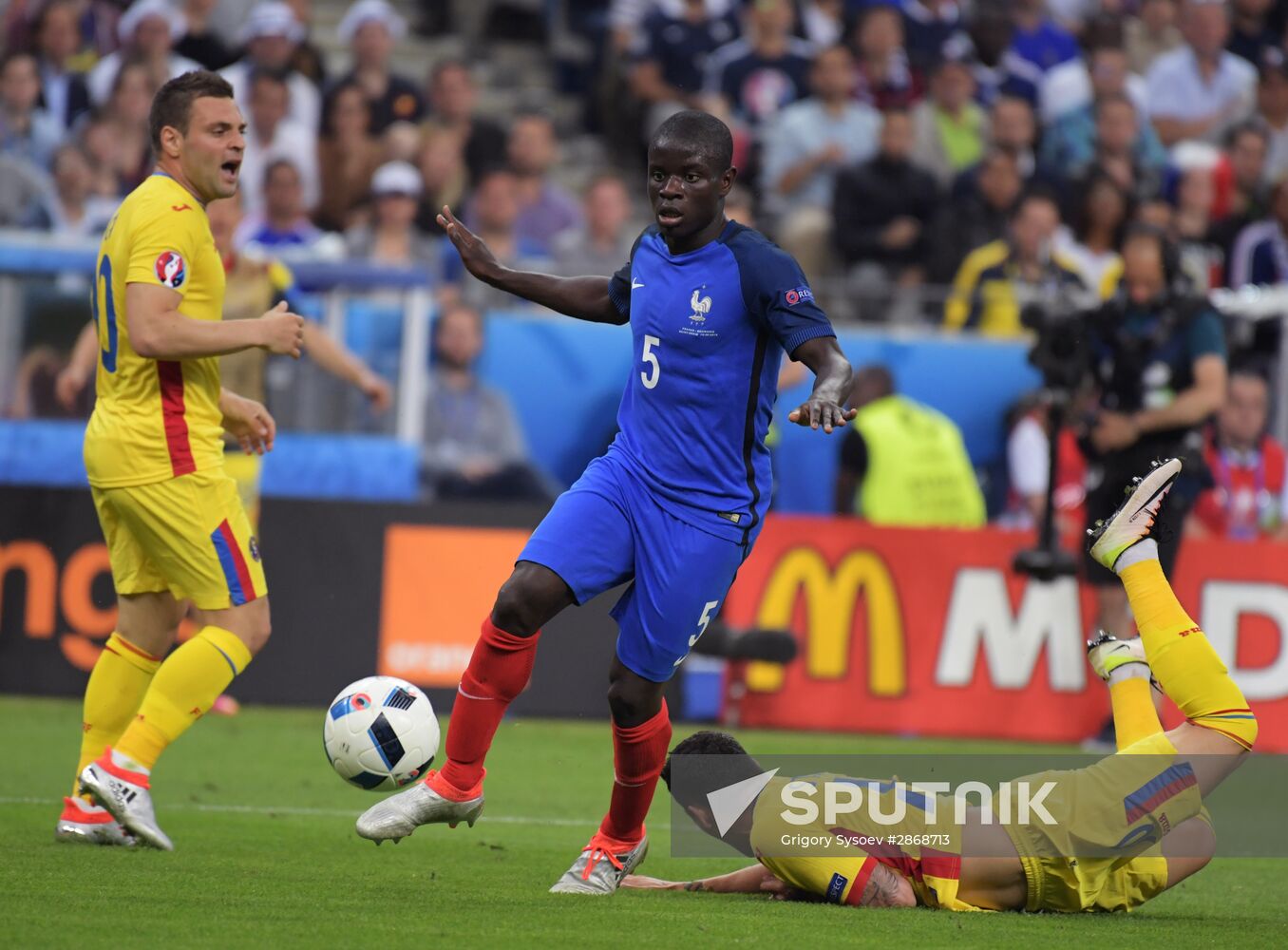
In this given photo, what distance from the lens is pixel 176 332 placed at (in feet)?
20.9

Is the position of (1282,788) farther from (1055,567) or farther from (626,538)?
(626,538)

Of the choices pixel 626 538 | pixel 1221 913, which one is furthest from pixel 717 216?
pixel 1221 913

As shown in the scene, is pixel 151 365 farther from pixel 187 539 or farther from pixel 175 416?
pixel 187 539

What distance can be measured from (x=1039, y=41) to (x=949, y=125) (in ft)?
7.48

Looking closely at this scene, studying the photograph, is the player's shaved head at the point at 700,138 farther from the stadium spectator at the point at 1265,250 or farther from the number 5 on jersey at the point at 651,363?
the stadium spectator at the point at 1265,250

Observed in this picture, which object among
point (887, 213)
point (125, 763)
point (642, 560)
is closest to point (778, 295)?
point (642, 560)

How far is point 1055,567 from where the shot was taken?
35.6ft

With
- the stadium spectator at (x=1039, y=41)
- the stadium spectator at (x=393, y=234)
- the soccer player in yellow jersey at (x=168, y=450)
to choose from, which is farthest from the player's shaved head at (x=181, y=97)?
the stadium spectator at (x=1039, y=41)

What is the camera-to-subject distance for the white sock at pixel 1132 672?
20.7ft

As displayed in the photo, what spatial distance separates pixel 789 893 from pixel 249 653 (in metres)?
2.13

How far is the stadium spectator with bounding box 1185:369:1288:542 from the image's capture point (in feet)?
42.1

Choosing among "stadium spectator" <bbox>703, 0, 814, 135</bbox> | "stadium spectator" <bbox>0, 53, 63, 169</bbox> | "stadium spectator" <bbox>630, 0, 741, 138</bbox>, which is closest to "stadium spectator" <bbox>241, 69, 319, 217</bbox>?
"stadium spectator" <bbox>0, 53, 63, 169</bbox>

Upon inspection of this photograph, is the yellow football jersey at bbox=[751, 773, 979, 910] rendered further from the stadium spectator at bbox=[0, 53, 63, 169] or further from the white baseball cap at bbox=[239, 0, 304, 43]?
the white baseball cap at bbox=[239, 0, 304, 43]

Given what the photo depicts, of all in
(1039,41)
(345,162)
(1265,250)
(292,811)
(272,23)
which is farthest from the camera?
(1039,41)
